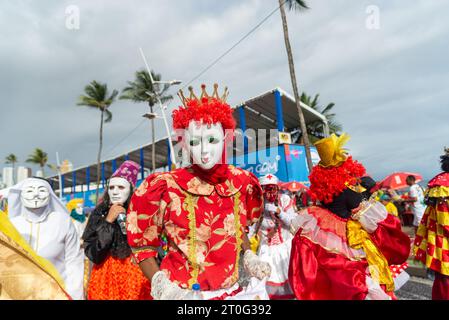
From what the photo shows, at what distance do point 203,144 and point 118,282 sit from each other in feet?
5.34

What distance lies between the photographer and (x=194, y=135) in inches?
80.4

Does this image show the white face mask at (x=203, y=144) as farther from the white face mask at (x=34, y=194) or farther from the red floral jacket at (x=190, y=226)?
the white face mask at (x=34, y=194)

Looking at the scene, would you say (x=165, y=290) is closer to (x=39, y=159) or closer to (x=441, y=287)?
(x=441, y=287)

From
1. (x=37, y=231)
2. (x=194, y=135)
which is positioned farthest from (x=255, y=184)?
(x=37, y=231)

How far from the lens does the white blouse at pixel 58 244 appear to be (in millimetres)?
2855

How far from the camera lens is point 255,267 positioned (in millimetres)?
1897

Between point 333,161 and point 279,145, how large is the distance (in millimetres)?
10007

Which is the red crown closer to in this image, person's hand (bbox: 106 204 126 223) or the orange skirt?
person's hand (bbox: 106 204 126 223)

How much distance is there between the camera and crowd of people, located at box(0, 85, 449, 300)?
186 centimetres

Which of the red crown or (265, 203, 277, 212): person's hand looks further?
(265, 203, 277, 212): person's hand

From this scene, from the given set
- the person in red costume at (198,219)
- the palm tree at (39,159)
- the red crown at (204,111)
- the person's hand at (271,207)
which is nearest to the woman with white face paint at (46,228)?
the person in red costume at (198,219)

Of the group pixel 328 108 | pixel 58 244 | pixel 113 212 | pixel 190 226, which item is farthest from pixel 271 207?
pixel 328 108

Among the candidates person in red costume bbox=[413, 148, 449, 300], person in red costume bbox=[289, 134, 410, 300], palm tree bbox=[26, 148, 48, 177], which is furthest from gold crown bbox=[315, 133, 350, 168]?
palm tree bbox=[26, 148, 48, 177]
